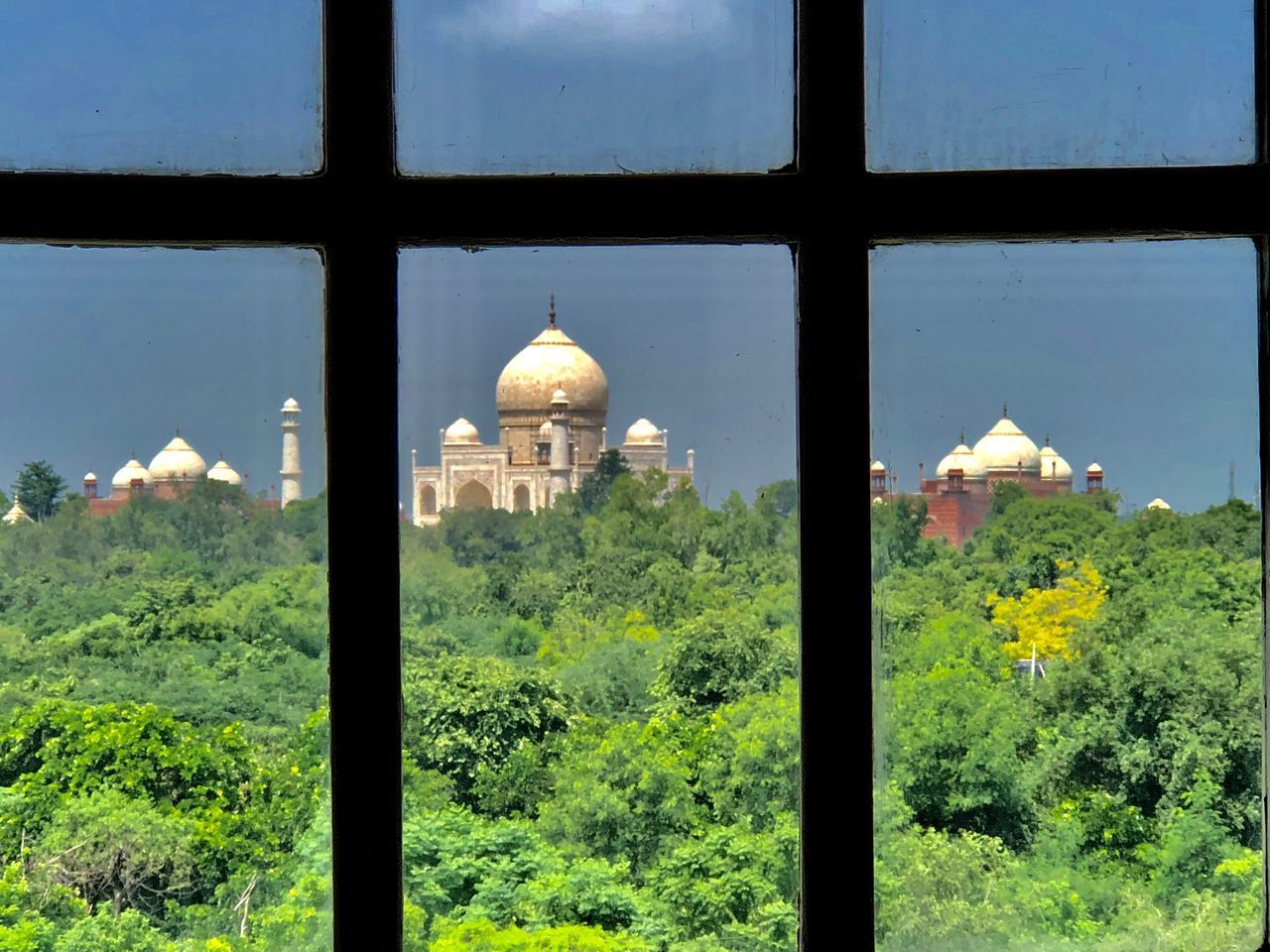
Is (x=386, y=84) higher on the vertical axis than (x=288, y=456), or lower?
higher

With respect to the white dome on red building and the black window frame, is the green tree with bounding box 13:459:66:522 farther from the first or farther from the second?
the white dome on red building

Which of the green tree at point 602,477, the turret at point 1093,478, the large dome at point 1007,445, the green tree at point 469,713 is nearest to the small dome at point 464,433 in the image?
the green tree at point 602,477

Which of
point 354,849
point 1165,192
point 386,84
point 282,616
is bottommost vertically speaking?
point 354,849

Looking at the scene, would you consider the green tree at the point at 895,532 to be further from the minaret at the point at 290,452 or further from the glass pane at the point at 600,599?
the minaret at the point at 290,452

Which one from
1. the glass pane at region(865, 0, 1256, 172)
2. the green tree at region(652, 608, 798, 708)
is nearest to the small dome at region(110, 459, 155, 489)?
the green tree at region(652, 608, 798, 708)

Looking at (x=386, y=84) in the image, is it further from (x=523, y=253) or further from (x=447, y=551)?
(x=447, y=551)

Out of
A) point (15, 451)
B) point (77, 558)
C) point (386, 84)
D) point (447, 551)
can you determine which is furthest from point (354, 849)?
point (386, 84)
